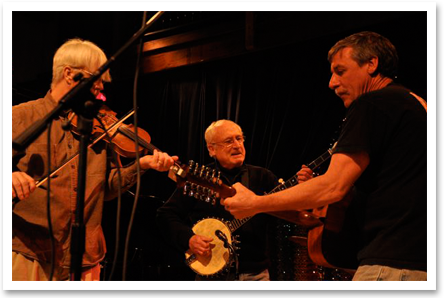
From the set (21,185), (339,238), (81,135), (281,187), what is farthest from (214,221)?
(81,135)

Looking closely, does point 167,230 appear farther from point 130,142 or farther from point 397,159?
point 397,159

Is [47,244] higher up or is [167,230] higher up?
[167,230]

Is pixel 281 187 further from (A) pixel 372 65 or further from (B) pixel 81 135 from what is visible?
(B) pixel 81 135

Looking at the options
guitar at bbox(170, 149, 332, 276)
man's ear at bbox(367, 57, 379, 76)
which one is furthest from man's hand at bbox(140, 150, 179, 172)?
man's ear at bbox(367, 57, 379, 76)

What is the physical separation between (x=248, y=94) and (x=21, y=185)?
353 centimetres

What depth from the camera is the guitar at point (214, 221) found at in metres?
2.87

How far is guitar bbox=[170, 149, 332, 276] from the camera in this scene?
2869 millimetres

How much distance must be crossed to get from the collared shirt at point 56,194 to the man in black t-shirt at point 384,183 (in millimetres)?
988

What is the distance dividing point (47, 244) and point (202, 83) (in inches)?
145

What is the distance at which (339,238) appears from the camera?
2.50 m

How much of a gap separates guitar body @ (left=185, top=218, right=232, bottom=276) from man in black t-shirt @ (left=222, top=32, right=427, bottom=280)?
1.45m

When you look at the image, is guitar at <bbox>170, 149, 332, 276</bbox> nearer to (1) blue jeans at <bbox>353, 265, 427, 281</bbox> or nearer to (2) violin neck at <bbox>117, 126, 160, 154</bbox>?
(2) violin neck at <bbox>117, 126, 160, 154</bbox>

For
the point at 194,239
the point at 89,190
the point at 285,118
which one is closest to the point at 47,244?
the point at 89,190

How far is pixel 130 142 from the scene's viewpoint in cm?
288
